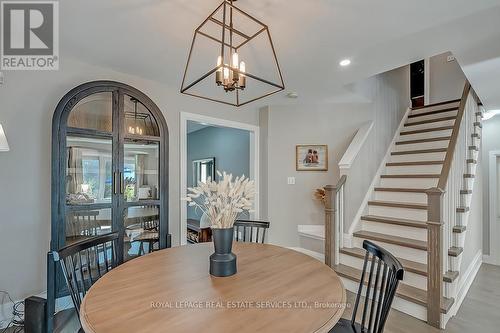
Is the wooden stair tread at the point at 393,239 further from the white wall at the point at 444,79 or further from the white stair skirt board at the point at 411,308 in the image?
the white wall at the point at 444,79

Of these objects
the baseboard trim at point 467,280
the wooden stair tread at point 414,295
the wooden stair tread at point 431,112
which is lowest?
the baseboard trim at point 467,280

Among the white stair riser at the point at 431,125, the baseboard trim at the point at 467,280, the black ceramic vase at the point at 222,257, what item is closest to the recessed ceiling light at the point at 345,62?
the black ceramic vase at the point at 222,257

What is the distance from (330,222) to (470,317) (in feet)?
4.91

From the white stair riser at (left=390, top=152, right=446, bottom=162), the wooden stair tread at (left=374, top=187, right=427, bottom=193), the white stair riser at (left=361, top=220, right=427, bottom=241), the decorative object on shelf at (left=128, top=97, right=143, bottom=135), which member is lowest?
the white stair riser at (left=361, top=220, right=427, bottom=241)

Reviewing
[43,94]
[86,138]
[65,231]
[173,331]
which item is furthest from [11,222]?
[173,331]

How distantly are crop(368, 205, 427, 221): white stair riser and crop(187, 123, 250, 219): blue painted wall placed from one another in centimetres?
233

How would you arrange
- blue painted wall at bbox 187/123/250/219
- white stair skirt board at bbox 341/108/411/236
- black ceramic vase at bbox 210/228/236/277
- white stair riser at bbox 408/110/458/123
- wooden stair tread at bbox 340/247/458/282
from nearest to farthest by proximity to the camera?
black ceramic vase at bbox 210/228/236/277
wooden stair tread at bbox 340/247/458/282
white stair skirt board at bbox 341/108/411/236
white stair riser at bbox 408/110/458/123
blue painted wall at bbox 187/123/250/219

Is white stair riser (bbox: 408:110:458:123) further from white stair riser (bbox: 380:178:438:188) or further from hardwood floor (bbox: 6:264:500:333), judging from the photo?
hardwood floor (bbox: 6:264:500:333)

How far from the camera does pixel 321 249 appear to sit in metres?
3.92

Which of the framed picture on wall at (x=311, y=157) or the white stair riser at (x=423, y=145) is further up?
the white stair riser at (x=423, y=145)

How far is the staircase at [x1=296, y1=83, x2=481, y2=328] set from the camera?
2.33 meters

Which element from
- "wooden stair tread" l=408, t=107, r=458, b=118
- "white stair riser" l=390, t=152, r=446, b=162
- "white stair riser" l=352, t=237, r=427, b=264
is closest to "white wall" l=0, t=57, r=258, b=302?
"white stair riser" l=352, t=237, r=427, b=264

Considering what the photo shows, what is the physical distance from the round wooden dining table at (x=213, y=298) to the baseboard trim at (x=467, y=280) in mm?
1977

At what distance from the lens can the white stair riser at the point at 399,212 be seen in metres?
3.33
